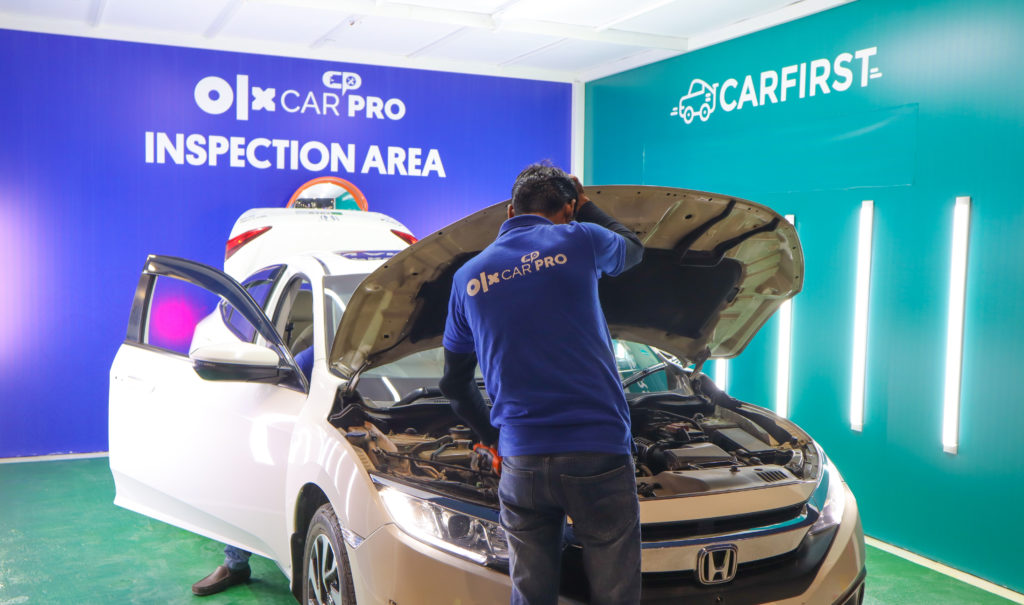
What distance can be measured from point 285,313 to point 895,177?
3270 mm

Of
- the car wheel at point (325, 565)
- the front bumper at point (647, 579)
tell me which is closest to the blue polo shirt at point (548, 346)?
the front bumper at point (647, 579)

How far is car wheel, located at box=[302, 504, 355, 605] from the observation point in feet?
8.42

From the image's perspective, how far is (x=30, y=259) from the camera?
615 centimetres

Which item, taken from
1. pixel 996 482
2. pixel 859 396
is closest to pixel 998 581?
pixel 996 482

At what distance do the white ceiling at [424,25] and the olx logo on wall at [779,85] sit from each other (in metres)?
0.31

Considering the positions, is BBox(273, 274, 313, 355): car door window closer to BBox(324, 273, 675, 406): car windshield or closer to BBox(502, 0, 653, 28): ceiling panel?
BBox(324, 273, 675, 406): car windshield

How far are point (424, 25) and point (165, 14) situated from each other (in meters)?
1.71

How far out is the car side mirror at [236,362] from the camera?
295cm

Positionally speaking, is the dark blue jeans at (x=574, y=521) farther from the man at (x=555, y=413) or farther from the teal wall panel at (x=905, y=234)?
the teal wall panel at (x=905, y=234)

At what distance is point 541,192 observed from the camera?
2.23m

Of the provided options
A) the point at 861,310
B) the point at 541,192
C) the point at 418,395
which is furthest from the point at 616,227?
the point at 861,310

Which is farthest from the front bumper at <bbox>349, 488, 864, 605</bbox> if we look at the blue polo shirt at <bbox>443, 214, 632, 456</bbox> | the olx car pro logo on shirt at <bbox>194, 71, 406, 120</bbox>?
the olx car pro logo on shirt at <bbox>194, 71, 406, 120</bbox>

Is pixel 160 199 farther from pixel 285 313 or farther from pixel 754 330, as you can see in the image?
pixel 754 330

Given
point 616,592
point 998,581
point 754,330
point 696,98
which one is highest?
point 696,98
